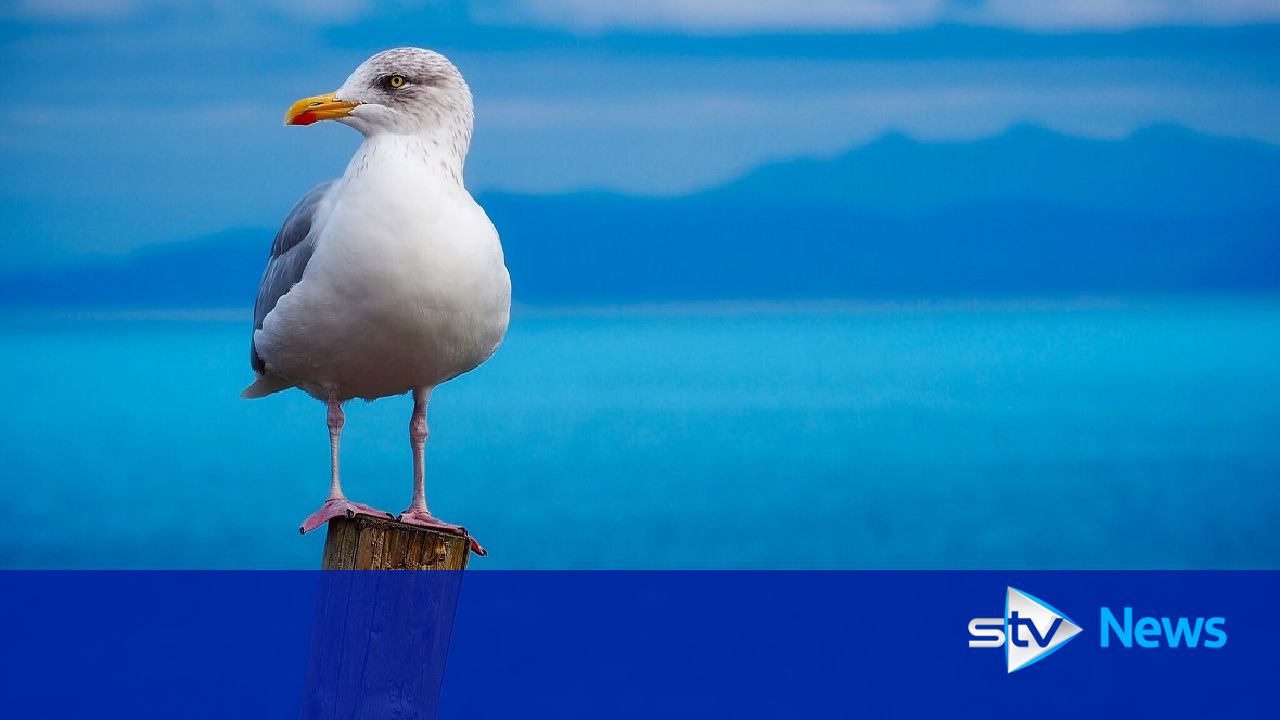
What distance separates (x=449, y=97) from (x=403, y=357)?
696 mm

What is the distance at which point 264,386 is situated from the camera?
4770 mm

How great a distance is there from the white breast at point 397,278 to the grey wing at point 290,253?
0.06m

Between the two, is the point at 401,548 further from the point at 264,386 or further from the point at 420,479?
the point at 264,386

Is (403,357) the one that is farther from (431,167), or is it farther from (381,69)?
(381,69)

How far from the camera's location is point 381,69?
414cm

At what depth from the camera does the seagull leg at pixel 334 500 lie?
4082mm

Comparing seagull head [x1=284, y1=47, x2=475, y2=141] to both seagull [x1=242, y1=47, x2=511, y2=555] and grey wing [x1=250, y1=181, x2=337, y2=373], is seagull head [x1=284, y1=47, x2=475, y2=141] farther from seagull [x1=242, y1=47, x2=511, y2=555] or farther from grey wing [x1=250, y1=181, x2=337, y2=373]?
grey wing [x1=250, y1=181, x2=337, y2=373]

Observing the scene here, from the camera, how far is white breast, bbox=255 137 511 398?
3977 mm

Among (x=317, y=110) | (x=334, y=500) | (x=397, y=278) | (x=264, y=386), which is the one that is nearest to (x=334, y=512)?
(x=334, y=500)

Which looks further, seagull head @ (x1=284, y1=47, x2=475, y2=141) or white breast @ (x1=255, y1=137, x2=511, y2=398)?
seagull head @ (x1=284, y1=47, x2=475, y2=141)

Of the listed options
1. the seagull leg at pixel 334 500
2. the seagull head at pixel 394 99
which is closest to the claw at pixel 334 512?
the seagull leg at pixel 334 500
